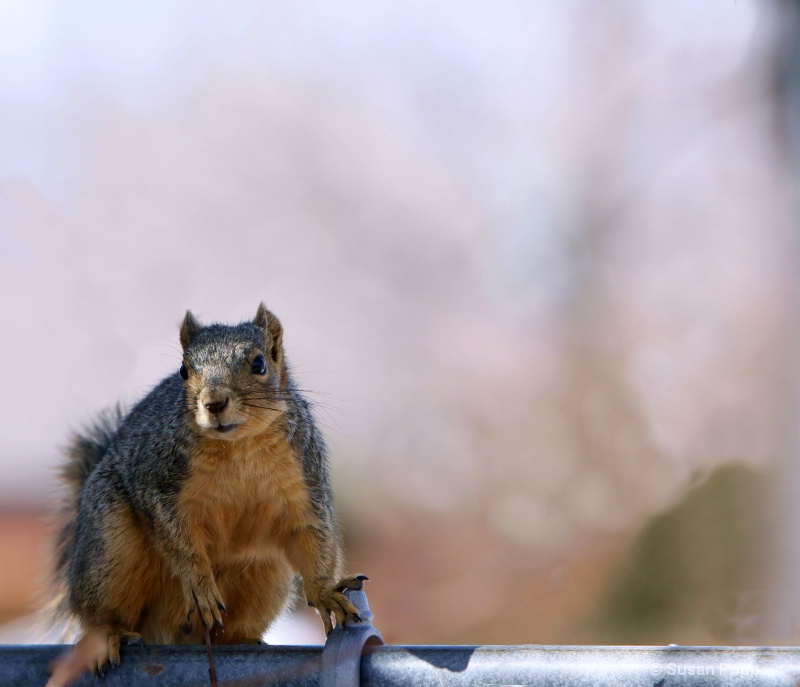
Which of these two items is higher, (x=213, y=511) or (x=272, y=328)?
(x=272, y=328)

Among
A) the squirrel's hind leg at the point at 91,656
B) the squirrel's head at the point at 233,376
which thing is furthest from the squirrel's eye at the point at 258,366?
the squirrel's hind leg at the point at 91,656

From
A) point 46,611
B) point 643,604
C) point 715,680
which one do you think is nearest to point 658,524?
point 643,604

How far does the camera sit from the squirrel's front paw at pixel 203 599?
1399 mm

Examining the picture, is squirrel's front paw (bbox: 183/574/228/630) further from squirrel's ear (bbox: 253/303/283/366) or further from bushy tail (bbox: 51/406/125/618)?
bushy tail (bbox: 51/406/125/618)

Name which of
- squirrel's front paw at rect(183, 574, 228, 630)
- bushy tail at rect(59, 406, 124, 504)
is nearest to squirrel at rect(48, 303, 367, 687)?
squirrel's front paw at rect(183, 574, 228, 630)

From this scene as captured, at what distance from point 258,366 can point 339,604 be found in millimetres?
378

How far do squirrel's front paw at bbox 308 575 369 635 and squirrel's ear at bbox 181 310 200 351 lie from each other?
47 centimetres

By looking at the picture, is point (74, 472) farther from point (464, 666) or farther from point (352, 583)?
point (464, 666)

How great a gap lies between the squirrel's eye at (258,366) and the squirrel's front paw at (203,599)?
12.4 inches

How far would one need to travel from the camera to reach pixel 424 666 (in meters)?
0.91

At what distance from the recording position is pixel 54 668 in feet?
3.36

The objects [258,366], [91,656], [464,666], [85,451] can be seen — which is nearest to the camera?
[464,666]

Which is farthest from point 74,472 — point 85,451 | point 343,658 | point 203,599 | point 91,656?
point 343,658

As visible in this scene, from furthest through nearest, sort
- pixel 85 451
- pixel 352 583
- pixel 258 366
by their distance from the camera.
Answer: pixel 85 451 → pixel 258 366 → pixel 352 583
